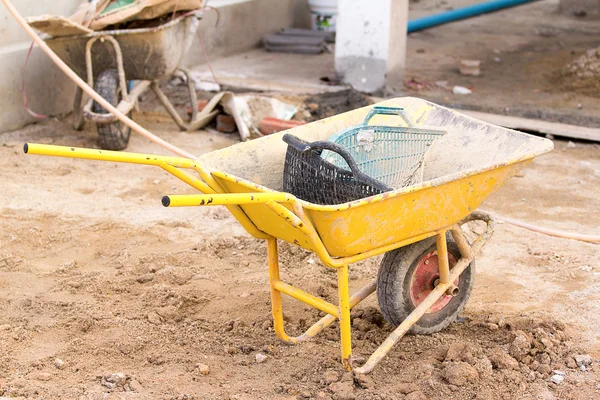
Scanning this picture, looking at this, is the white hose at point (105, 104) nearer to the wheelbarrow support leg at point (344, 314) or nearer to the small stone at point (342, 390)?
the wheelbarrow support leg at point (344, 314)

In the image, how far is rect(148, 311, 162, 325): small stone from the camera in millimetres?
3658

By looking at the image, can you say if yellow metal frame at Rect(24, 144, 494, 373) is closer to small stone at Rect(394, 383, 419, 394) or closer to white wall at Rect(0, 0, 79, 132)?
small stone at Rect(394, 383, 419, 394)

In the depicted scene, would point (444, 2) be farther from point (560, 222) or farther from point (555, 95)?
point (560, 222)

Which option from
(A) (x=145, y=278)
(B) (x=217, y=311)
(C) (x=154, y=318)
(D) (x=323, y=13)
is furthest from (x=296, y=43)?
(C) (x=154, y=318)

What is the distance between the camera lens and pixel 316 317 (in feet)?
12.4

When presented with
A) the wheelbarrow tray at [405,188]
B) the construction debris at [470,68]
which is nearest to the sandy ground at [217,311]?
the wheelbarrow tray at [405,188]

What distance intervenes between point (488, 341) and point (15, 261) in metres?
2.43

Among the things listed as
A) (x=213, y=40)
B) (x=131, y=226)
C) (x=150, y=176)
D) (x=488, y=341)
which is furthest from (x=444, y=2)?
(x=488, y=341)

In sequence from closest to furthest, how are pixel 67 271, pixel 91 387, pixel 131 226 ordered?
1. pixel 91 387
2. pixel 67 271
3. pixel 131 226

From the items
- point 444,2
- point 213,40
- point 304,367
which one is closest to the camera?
point 304,367

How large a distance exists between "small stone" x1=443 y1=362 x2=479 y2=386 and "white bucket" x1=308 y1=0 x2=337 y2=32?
285 inches

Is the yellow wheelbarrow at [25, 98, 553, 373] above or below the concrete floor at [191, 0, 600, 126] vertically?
above

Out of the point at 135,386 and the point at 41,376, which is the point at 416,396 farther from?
the point at 41,376

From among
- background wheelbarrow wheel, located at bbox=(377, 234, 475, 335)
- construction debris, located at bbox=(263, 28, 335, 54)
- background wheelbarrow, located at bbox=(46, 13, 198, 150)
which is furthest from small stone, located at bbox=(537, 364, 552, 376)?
construction debris, located at bbox=(263, 28, 335, 54)
